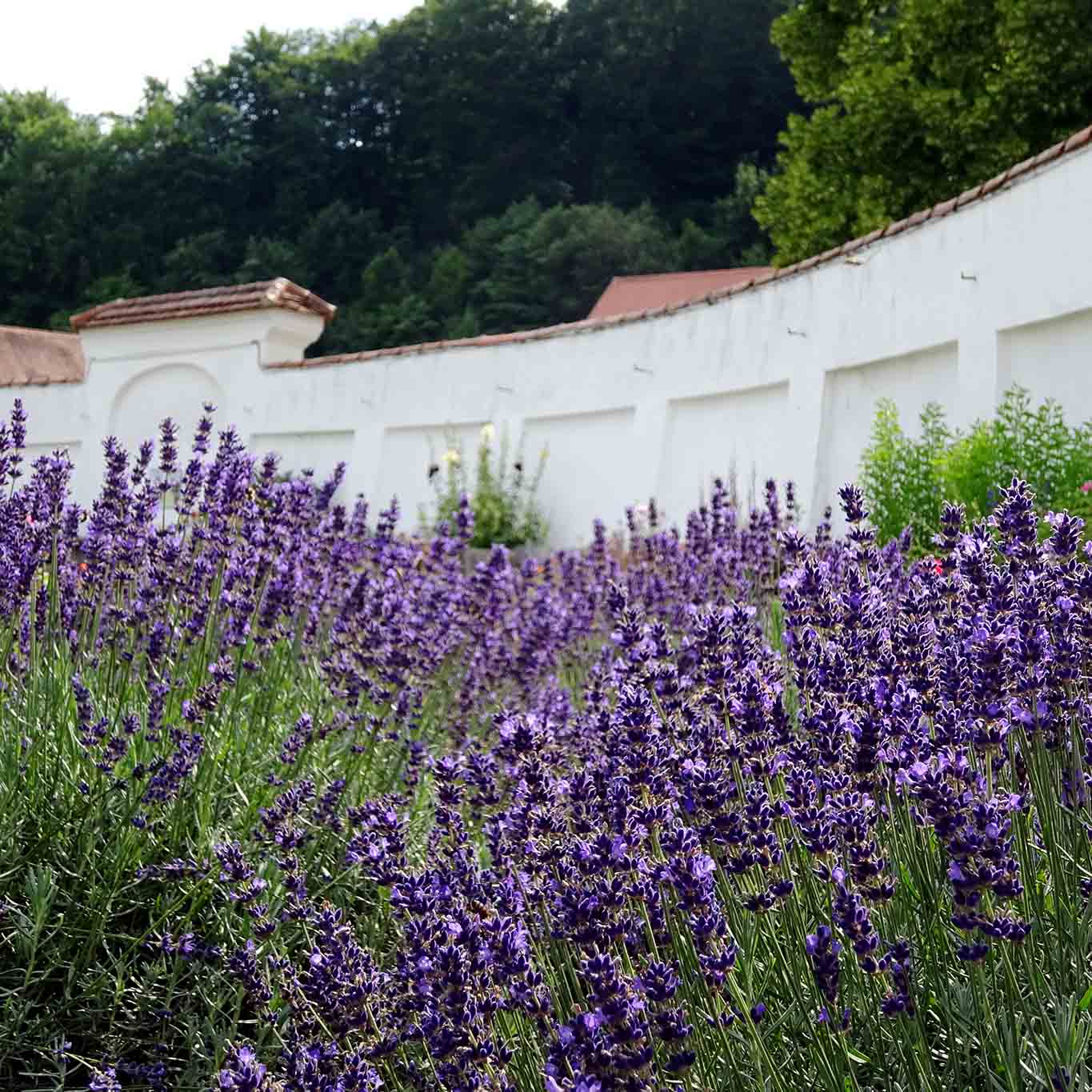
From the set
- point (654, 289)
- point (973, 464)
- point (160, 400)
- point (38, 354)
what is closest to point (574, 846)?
point (973, 464)

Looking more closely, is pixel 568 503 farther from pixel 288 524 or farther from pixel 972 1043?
pixel 972 1043

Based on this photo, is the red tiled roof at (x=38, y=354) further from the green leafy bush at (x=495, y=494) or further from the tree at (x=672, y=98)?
the tree at (x=672, y=98)

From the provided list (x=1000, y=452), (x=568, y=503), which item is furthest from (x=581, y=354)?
(x=1000, y=452)

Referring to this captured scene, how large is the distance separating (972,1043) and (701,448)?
31.4 ft

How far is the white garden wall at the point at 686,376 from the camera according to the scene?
25.6 feet

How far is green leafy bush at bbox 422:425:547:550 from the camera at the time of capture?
13.3m

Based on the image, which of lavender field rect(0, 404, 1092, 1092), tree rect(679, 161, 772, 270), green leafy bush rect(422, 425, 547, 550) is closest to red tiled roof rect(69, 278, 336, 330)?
green leafy bush rect(422, 425, 547, 550)

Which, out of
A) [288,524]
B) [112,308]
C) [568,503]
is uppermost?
[112,308]

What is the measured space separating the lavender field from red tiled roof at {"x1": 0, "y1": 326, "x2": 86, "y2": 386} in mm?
21974

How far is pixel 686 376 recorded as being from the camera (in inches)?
460

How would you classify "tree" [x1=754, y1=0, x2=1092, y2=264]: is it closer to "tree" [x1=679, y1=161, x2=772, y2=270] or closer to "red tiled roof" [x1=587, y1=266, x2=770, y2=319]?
"red tiled roof" [x1=587, y1=266, x2=770, y2=319]

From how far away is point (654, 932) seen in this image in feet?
7.22

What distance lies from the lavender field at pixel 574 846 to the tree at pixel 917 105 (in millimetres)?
11506

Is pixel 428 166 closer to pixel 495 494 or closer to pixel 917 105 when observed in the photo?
pixel 917 105
